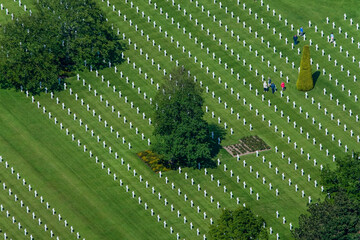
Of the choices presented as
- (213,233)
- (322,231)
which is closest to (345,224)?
(322,231)

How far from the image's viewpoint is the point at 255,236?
19062 cm

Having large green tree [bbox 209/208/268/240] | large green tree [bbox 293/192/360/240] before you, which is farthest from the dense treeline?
large green tree [bbox 209/208/268/240]

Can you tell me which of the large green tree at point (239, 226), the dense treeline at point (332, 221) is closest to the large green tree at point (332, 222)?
the dense treeline at point (332, 221)

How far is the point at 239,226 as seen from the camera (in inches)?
7480

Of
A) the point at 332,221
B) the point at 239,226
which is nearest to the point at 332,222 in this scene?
the point at 332,221

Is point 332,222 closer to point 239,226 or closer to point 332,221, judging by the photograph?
point 332,221

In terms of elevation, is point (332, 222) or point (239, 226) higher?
point (332, 222)

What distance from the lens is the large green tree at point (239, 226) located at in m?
190

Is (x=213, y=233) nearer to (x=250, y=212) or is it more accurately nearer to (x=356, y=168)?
(x=250, y=212)

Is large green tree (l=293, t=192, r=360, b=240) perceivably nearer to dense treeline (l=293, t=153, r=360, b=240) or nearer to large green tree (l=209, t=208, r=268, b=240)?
dense treeline (l=293, t=153, r=360, b=240)

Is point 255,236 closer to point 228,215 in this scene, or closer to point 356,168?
point 228,215

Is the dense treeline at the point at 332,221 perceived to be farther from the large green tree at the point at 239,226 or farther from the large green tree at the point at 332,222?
the large green tree at the point at 239,226

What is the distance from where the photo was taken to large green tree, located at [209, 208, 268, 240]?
18988 cm

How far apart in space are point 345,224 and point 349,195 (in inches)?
341
